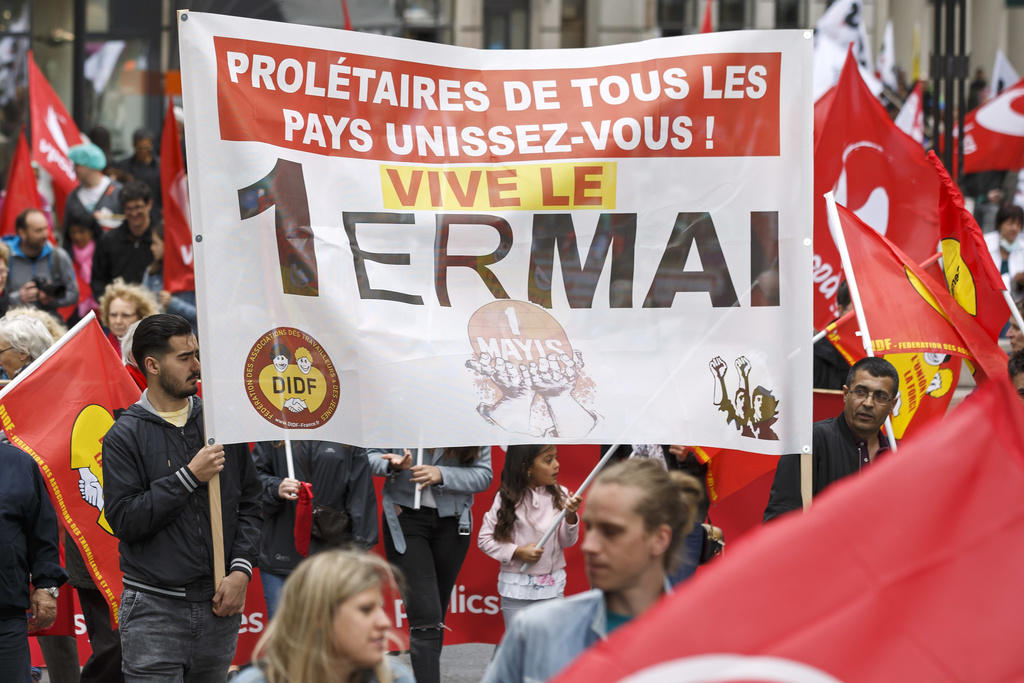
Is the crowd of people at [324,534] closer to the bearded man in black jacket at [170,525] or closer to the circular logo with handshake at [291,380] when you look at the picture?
the bearded man in black jacket at [170,525]

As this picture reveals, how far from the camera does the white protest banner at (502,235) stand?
17.7 feet

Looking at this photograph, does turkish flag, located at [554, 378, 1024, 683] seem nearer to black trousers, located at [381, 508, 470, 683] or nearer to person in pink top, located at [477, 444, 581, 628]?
person in pink top, located at [477, 444, 581, 628]

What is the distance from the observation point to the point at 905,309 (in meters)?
6.53

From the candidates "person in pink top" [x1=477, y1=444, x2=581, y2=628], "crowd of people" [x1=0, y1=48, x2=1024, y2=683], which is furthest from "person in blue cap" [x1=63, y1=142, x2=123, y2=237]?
"person in pink top" [x1=477, y1=444, x2=581, y2=628]

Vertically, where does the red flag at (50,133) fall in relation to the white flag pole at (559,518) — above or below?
above

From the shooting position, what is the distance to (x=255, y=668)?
11.5 feet

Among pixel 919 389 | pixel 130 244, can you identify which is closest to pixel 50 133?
pixel 130 244

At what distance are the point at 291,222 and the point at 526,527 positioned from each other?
6.75 ft

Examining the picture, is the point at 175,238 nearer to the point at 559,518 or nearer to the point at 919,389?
the point at 559,518

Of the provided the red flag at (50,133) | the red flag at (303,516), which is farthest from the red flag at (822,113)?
the red flag at (50,133)

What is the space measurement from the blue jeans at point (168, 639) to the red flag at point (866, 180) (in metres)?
4.77

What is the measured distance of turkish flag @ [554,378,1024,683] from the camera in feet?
9.36

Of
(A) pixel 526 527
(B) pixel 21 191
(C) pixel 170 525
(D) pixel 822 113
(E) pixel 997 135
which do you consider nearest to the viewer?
(C) pixel 170 525

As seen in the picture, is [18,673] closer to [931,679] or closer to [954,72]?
[931,679]
